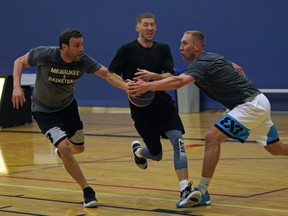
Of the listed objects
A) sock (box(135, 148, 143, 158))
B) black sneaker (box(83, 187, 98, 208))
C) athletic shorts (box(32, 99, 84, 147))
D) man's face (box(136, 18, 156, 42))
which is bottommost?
black sneaker (box(83, 187, 98, 208))

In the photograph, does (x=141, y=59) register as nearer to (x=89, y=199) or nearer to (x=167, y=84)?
(x=167, y=84)

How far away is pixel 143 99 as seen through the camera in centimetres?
789

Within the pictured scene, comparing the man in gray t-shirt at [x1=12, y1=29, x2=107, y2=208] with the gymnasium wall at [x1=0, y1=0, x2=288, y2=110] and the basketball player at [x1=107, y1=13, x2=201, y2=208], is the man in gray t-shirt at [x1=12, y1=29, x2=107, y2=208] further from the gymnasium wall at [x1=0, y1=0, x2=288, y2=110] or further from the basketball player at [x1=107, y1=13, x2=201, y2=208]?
the gymnasium wall at [x1=0, y1=0, x2=288, y2=110]

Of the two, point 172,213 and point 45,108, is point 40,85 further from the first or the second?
point 172,213

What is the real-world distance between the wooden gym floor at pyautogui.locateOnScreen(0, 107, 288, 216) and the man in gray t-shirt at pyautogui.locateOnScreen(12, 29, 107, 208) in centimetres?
57

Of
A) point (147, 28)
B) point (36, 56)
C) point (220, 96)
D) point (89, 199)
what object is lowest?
point (89, 199)

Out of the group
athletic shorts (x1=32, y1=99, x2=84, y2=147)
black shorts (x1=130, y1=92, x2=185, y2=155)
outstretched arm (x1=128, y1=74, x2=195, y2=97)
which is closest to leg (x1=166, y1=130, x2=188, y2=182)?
black shorts (x1=130, y1=92, x2=185, y2=155)

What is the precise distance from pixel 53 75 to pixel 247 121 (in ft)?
7.17

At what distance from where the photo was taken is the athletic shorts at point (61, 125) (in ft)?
25.0

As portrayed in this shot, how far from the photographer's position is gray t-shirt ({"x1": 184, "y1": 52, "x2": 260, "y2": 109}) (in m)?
7.11

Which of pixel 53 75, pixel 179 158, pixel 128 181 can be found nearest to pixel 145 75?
pixel 179 158

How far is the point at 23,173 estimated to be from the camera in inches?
388

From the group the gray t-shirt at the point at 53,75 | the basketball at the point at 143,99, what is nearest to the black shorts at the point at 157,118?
the basketball at the point at 143,99

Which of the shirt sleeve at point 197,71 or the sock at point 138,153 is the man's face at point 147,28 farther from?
Answer: the sock at point 138,153
